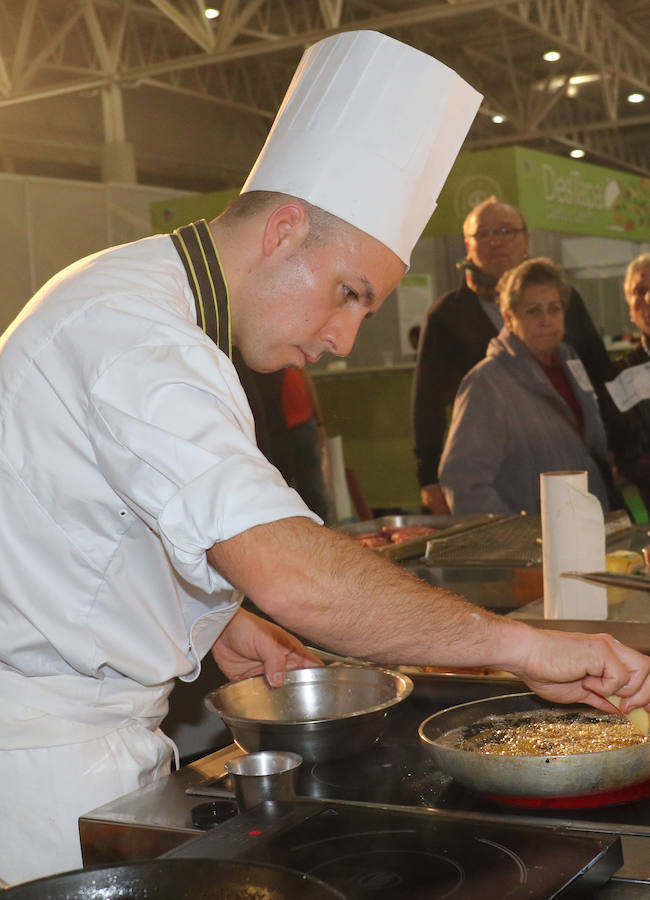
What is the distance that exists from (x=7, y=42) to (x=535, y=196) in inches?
234

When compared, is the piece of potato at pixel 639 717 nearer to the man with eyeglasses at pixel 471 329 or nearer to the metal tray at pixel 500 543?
the metal tray at pixel 500 543

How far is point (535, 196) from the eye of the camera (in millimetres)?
5699

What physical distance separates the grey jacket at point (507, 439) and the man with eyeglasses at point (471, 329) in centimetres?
49

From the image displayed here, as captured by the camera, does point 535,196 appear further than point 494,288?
Yes

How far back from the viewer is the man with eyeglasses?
12.5 feet

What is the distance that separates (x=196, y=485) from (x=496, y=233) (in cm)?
309

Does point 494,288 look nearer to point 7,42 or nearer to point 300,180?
point 300,180

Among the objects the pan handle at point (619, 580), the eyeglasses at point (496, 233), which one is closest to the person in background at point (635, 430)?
the eyeglasses at point (496, 233)

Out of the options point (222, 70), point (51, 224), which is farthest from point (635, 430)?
point (222, 70)

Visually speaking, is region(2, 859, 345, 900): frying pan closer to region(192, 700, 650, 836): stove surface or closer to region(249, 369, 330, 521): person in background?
region(192, 700, 650, 836): stove surface

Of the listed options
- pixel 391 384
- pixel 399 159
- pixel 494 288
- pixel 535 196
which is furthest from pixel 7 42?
pixel 399 159

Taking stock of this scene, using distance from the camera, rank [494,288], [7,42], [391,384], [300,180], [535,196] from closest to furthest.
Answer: [300,180], [494,288], [535,196], [391,384], [7,42]

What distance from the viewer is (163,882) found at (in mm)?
782

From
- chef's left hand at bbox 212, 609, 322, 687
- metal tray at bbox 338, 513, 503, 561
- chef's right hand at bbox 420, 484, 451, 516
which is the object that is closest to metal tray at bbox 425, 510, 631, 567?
metal tray at bbox 338, 513, 503, 561
